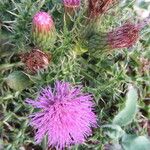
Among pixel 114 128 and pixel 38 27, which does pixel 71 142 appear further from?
pixel 38 27

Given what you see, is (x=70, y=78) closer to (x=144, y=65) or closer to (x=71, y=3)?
(x=71, y=3)

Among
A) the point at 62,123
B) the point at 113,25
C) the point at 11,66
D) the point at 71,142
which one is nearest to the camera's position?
the point at 62,123

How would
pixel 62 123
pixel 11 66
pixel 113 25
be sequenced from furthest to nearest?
pixel 113 25 < pixel 11 66 < pixel 62 123

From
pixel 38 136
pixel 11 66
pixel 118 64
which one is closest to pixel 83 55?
pixel 118 64

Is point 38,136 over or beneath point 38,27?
beneath

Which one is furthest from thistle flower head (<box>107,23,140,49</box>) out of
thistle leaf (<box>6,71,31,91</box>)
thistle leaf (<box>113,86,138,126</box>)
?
thistle leaf (<box>6,71,31,91</box>)

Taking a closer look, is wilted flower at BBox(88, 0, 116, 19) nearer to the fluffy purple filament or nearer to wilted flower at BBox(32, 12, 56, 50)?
the fluffy purple filament

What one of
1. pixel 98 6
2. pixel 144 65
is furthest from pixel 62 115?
pixel 144 65

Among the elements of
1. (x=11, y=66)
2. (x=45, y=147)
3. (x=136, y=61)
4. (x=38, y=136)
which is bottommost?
(x=45, y=147)
